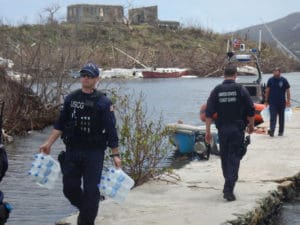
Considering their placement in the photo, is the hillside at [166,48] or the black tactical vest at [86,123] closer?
the black tactical vest at [86,123]

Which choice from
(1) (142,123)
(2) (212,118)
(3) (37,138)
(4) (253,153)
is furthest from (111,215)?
(3) (37,138)

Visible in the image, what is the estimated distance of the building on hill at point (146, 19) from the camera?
4280 inches

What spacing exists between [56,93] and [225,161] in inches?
577

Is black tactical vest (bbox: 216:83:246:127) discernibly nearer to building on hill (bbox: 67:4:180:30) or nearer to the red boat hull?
the red boat hull

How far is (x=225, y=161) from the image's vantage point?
9.00 m

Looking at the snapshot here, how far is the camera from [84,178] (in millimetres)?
7098

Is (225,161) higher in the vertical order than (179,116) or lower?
higher

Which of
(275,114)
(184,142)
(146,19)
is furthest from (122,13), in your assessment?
(184,142)

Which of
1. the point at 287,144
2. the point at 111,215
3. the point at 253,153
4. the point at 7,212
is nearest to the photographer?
the point at 7,212

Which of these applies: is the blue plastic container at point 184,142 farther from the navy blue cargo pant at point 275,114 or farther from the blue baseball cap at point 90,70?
the blue baseball cap at point 90,70

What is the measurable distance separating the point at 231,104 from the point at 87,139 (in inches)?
97.4

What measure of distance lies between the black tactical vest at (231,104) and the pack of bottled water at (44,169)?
2.51m

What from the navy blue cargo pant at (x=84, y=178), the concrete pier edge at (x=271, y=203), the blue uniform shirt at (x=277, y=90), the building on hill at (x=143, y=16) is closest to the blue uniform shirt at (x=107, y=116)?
the navy blue cargo pant at (x=84, y=178)

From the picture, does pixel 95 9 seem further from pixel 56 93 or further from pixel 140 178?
pixel 140 178
